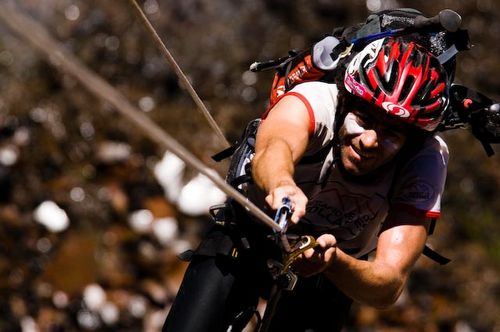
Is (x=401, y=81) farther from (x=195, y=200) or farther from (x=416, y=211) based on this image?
(x=195, y=200)

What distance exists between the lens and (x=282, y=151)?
3531 mm

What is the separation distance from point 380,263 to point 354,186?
0.35 m

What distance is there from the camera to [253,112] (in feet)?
32.7

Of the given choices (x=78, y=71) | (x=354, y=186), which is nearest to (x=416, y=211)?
(x=354, y=186)

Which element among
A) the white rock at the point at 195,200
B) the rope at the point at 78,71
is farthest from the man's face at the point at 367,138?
the white rock at the point at 195,200

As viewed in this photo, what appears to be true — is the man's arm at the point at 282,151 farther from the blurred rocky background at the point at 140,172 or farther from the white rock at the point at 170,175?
the white rock at the point at 170,175

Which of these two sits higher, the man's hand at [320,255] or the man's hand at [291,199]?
the man's hand at [291,199]

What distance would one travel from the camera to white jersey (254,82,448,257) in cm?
387

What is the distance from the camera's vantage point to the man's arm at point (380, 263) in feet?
11.1

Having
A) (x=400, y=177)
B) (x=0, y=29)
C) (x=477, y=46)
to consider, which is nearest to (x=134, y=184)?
(x=0, y=29)

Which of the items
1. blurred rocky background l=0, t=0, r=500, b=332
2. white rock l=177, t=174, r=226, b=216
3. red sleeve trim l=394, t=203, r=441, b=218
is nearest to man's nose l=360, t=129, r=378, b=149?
red sleeve trim l=394, t=203, r=441, b=218

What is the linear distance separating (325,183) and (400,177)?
0.94ft

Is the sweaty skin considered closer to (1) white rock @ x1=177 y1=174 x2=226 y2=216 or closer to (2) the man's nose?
(2) the man's nose

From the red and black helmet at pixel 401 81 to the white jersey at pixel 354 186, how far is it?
0.44 feet
